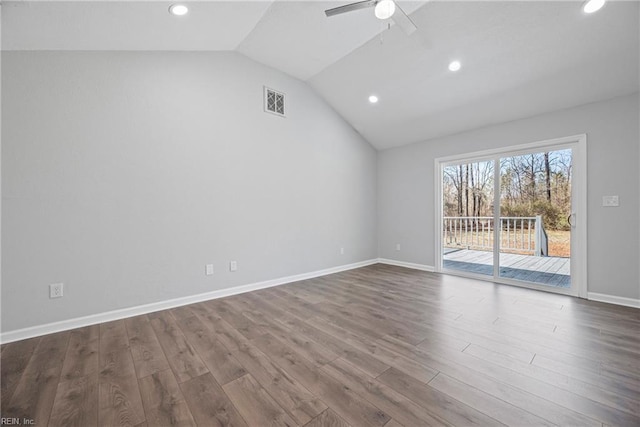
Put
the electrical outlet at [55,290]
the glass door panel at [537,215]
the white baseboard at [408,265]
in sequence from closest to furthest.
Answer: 1. the electrical outlet at [55,290]
2. the glass door panel at [537,215]
3. the white baseboard at [408,265]

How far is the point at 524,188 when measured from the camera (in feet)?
12.7

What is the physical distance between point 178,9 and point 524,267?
589 cm

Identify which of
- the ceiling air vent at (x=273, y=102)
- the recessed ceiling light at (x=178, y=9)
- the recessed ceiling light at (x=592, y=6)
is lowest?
the ceiling air vent at (x=273, y=102)

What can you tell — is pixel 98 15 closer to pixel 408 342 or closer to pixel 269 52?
pixel 269 52

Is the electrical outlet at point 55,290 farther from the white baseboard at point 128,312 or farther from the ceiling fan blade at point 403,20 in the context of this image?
the ceiling fan blade at point 403,20

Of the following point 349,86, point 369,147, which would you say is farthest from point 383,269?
point 349,86

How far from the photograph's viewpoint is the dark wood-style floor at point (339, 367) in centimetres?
140

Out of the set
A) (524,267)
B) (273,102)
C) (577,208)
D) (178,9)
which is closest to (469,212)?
(524,267)

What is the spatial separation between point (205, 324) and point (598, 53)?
4911mm

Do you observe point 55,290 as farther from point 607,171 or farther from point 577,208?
point 607,171

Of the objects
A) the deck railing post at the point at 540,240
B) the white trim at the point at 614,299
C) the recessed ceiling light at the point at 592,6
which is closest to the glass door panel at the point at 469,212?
the deck railing post at the point at 540,240

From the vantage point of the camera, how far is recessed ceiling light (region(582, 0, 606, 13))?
2273 millimetres

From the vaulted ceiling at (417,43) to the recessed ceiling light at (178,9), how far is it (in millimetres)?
55

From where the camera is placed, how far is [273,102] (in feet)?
13.0
